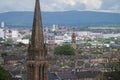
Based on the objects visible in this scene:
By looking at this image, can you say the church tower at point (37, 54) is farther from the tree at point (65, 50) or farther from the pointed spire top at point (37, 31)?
the tree at point (65, 50)

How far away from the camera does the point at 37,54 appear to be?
2802cm

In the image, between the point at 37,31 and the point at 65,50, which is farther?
the point at 65,50

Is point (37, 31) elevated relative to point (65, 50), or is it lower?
elevated

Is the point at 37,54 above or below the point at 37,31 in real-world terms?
below

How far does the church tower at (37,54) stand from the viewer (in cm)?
2767

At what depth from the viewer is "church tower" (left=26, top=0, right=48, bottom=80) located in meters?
27.7

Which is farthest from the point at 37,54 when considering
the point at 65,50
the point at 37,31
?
the point at 65,50

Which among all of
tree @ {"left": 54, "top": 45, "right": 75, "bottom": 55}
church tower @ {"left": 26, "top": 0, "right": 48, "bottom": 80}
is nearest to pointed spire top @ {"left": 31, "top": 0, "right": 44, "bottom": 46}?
church tower @ {"left": 26, "top": 0, "right": 48, "bottom": 80}

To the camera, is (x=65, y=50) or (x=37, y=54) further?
(x=65, y=50)

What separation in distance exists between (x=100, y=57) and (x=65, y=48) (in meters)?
11.8

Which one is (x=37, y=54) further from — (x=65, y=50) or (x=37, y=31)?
(x=65, y=50)

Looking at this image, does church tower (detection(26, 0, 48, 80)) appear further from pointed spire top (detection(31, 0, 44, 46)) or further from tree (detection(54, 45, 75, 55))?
tree (detection(54, 45, 75, 55))

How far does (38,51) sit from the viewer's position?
28.0 m

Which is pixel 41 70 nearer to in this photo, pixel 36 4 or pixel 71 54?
pixel 36 4
